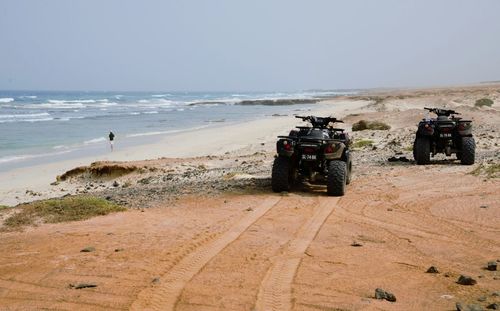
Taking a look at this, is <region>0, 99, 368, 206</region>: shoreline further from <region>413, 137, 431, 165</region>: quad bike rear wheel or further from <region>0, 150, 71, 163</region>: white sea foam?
<region>413, 137, 431, 165</region>: quad bike rear wheel

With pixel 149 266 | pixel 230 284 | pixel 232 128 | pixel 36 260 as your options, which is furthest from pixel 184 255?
pixel 232 128

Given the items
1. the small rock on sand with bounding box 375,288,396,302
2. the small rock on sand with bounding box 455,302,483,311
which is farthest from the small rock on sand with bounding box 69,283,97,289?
the small rock on sand with bounding box 455,302,483,311

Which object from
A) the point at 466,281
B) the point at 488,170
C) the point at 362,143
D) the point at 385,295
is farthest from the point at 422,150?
the point at 385,295

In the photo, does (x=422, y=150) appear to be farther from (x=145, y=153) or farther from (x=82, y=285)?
(x=145, y=153)

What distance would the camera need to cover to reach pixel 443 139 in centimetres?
1484

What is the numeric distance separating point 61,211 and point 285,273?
489cm

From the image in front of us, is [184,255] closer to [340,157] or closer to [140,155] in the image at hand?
[340,157]

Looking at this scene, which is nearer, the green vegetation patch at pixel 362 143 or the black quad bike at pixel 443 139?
the black quad bike at pixel 443 139

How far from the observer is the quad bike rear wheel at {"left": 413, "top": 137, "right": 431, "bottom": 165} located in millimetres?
14617

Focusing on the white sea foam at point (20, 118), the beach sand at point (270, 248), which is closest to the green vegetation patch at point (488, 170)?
the beach sand at point (270, 248)

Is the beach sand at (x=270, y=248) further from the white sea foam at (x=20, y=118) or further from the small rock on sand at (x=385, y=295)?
the white sea foam at (x=20, y=118)

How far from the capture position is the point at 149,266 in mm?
6430

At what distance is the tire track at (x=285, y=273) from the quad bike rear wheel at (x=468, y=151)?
7008 mm

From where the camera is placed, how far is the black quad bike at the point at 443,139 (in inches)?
571
